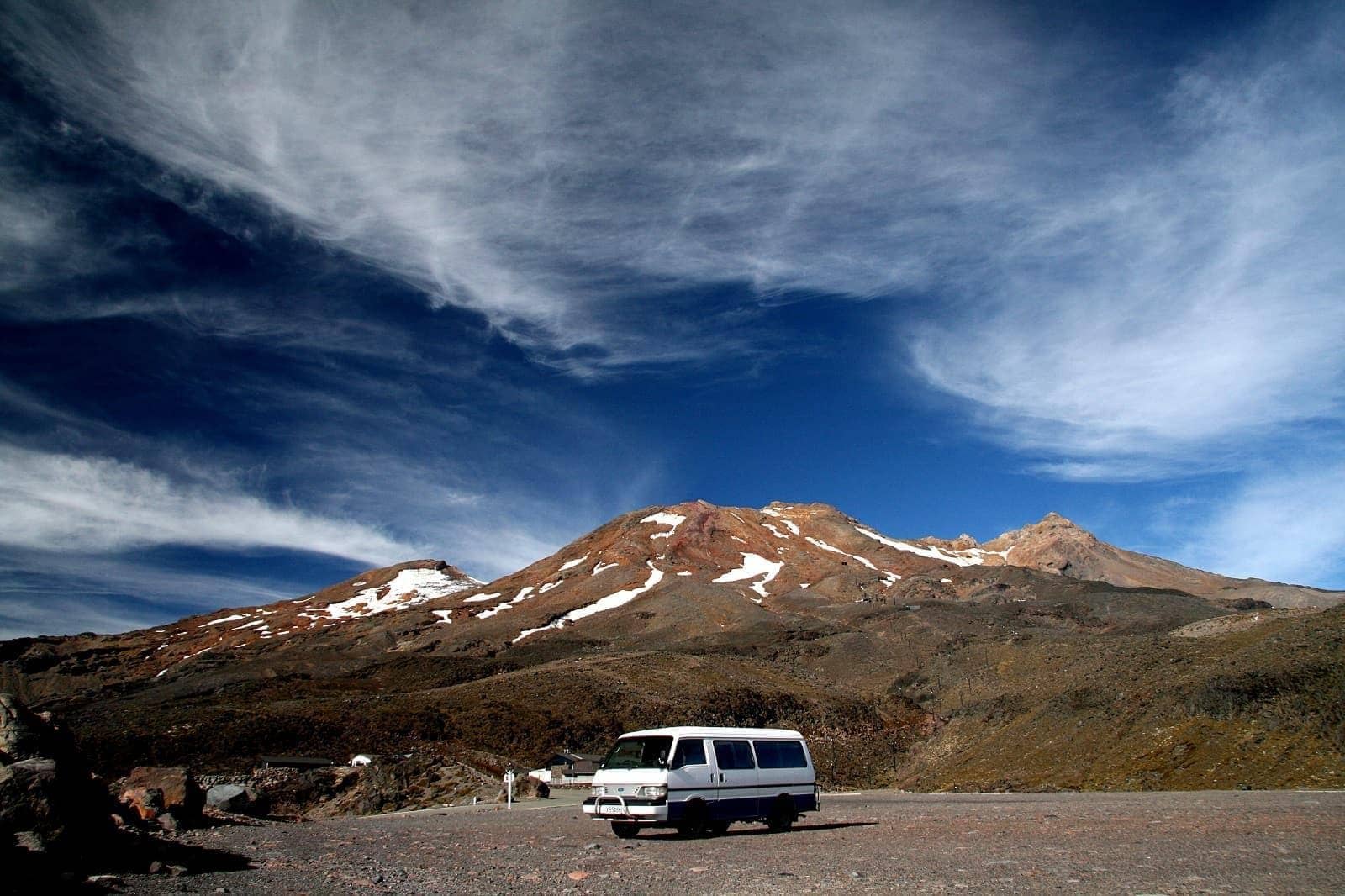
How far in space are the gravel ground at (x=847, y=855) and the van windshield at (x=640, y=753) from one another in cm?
150

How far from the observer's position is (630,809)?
52.8 ft

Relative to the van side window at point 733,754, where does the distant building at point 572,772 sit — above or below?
below

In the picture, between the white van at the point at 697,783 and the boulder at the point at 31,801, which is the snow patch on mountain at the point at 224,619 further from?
the boulder at the point at 31,801

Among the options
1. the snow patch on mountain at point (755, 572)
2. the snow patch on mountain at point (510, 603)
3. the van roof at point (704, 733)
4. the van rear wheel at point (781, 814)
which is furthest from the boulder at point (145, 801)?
the snow patch on mountain at point (510, 603)

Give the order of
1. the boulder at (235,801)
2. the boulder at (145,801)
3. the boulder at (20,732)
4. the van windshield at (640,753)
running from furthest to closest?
1. the boulder at (235,801)
2. the boulder at (145,801)
3. the van windshield at (640,753)
4. the boulder at (20,732)

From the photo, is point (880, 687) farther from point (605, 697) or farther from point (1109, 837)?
point (1109, 837)

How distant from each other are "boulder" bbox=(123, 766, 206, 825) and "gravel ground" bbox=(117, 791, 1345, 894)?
1.27 m

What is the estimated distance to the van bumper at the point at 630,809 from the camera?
1576 cm

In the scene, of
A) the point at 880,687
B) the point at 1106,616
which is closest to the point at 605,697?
the point at 880,687

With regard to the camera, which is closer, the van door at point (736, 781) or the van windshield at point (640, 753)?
the van windshield at point (640, 753)

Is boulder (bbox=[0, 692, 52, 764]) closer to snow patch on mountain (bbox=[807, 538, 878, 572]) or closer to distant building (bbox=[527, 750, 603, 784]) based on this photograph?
distant building (bbox=[527, 750, 603, 784])

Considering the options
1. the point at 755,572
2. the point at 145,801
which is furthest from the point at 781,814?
the point at 755,572

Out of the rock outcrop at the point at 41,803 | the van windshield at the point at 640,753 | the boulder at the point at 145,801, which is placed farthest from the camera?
the boulder at the point at 145,801

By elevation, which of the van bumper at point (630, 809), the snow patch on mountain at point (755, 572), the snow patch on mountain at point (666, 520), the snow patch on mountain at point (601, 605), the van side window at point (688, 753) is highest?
the snow patch on mountain at point (666, 520)
